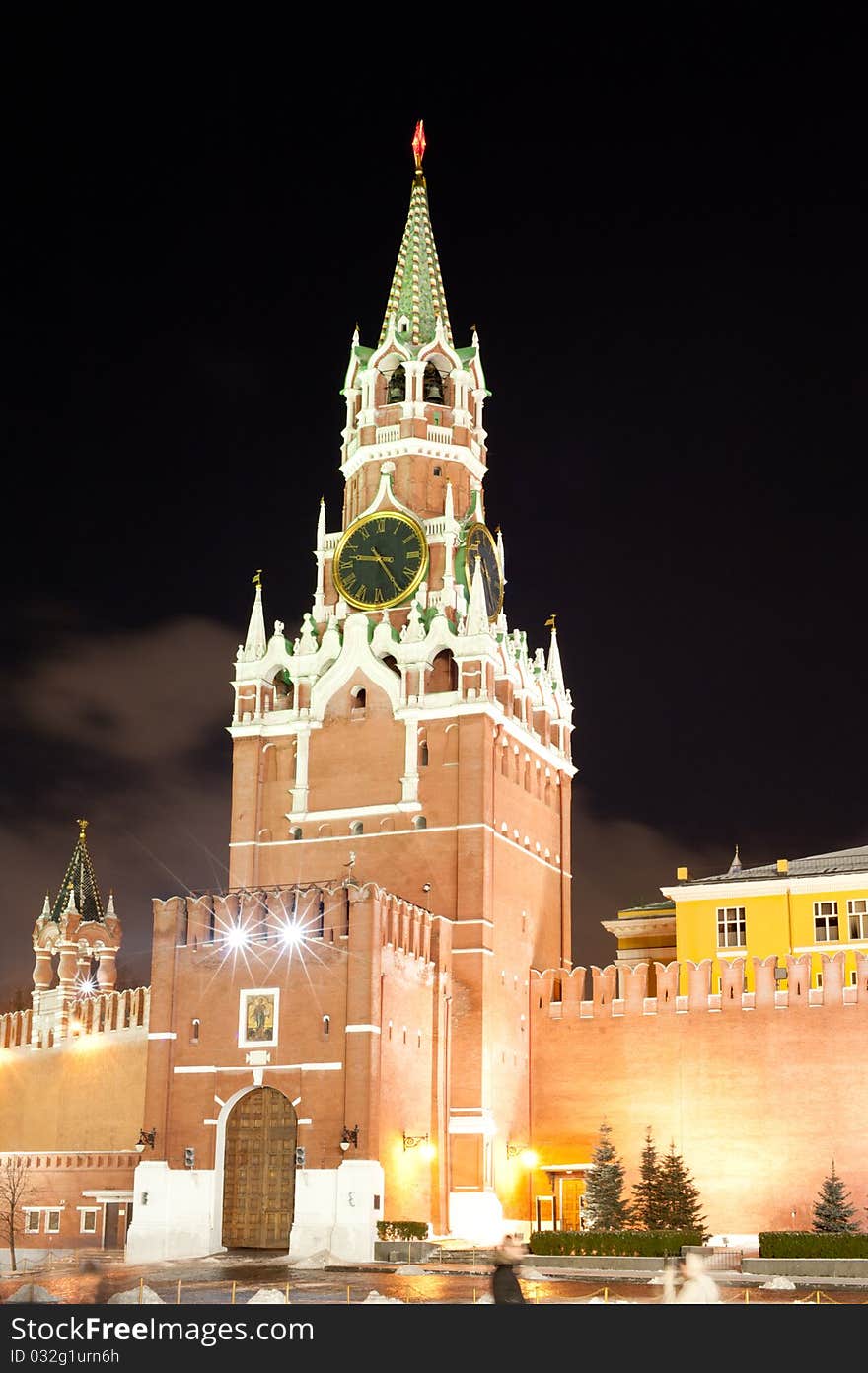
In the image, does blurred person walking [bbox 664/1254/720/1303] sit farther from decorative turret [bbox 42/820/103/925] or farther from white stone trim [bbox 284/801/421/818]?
decorative turret [bbox 42/820/103/925]

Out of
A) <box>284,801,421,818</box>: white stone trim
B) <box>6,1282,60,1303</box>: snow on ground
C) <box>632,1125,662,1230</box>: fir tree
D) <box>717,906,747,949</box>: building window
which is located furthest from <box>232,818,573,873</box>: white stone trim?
<box>6,1282,60,1303</box>: snow on ground

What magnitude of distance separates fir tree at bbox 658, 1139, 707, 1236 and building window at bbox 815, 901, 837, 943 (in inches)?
529

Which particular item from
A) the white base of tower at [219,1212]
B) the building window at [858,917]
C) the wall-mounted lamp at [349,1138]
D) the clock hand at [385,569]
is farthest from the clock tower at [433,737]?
the building window at [858,917]

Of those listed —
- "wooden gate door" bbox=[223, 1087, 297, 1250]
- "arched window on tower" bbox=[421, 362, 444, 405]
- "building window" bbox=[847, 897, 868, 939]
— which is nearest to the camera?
"wooden gate door" bbox=[223, 1087, 297, 1250]

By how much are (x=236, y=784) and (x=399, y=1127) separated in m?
16.8

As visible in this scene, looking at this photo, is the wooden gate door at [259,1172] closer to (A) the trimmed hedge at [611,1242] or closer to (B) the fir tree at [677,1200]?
(A) the trimmed hedge at [611,1242]

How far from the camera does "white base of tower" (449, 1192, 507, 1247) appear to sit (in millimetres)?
58031

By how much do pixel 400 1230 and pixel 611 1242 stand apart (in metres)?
7.72

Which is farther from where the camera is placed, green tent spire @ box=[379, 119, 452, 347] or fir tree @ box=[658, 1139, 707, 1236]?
green tent spire @ box=[379, 119, 452, 347]

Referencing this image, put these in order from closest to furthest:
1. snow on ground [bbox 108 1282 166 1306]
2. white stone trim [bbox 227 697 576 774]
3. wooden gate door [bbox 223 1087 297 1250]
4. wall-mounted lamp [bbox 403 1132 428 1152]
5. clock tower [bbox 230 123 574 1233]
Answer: snow on ground [bbox 108 1282 166 1306]
wooden gate door [bbox 223 1087 297 1250]
wall-mounted lamp [bbox 403 1132 428 1152]
clock tower [bbox 230 123 574 1233]
white stone trim [bbox 227 697 576 774]

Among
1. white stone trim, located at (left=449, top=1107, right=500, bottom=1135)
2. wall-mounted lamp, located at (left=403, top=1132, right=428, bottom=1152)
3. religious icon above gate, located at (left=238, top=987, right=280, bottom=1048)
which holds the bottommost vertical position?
wall-mounted lamp, located at (left=403, top=1132, right=428, bottom=1152)

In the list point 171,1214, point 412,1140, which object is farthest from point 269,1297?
point 412,1140

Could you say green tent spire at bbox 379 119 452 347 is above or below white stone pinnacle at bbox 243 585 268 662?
above

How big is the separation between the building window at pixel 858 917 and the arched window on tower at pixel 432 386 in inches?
1026
